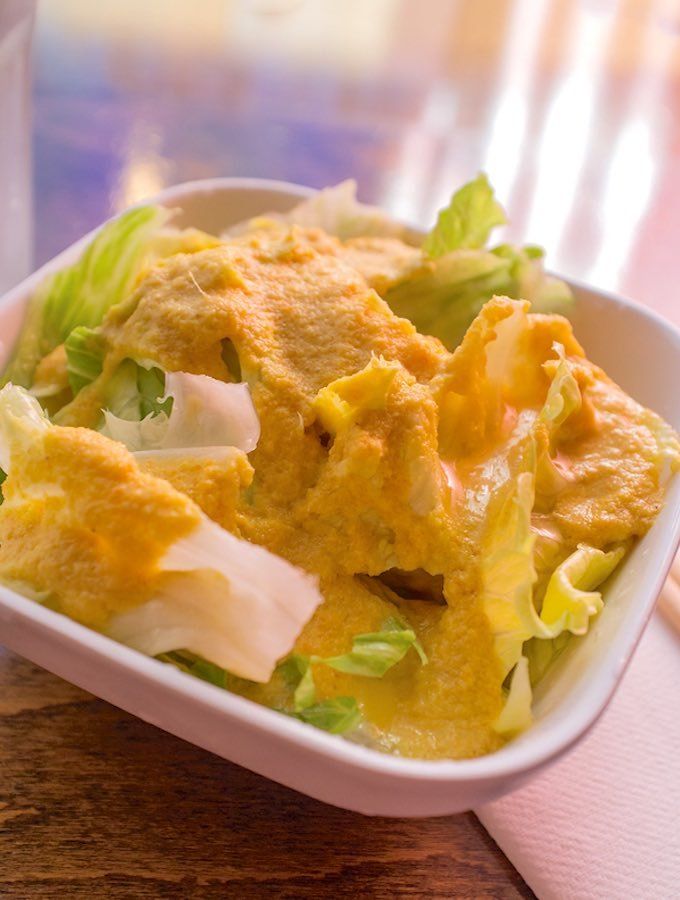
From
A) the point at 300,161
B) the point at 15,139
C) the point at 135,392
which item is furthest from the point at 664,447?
the point at 300,161

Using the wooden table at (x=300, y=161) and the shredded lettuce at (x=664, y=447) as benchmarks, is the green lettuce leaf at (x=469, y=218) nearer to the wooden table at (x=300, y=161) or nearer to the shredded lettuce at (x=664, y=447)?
the shredded lettuce at (x=664, y=447)

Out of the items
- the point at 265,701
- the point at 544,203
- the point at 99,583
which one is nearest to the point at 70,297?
the point at 99,583

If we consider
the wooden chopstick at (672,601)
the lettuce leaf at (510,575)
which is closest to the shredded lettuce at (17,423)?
the lettuce leaf at (510,575)

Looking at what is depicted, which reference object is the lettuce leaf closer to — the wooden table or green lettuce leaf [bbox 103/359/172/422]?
the wooden table

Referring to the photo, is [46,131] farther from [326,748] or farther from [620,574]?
[326,748]

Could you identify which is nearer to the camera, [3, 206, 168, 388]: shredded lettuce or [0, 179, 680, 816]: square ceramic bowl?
[0, 179, 680, 816]: square ceramic bowl

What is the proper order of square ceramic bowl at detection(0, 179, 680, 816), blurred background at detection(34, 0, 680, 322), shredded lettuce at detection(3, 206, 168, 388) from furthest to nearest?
blurred background at detection(34, 0, 680, 322), shredded lettuce at detection(3, 206, 168, 388), square ceramic bowl at detection(0, 179, 680, 816)

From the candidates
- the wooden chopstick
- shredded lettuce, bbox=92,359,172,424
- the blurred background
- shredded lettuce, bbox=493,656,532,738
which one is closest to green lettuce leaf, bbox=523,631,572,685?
shredded lettuce, bbox=493,656,532,738
